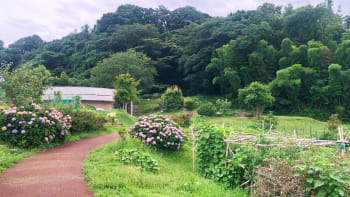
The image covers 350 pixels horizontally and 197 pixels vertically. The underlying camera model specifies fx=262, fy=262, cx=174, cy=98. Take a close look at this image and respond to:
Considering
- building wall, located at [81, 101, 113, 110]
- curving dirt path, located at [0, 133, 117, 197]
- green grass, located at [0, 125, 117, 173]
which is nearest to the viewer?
curving dirt path, located at [0, 133, 117, 197]

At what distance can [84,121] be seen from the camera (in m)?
9.72

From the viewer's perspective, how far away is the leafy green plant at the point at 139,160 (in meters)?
5.41

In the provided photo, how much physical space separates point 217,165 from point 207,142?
60cm

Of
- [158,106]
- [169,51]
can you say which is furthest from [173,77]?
[158,106]

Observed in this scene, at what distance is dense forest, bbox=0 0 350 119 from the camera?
25.0 metres

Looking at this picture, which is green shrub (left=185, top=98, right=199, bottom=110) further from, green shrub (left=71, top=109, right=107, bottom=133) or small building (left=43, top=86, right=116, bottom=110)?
green shrub (left=71, top=109, right=107, bottom=133)

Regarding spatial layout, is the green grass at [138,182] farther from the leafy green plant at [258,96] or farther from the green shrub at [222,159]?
the leafy green plant at [258,96]

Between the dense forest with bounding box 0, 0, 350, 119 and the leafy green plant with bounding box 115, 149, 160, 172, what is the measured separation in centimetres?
1481

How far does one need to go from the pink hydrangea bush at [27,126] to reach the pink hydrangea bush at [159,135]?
2.35 metres

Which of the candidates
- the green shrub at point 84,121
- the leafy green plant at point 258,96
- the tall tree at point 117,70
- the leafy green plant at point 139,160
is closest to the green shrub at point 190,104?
the leafy green plant at point 258,96

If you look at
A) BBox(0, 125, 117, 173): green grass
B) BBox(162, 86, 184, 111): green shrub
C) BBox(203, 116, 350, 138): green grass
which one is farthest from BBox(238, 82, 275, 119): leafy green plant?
BBox(0, 125, 117, 173): green grass

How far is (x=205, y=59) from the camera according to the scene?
35906 millimetres

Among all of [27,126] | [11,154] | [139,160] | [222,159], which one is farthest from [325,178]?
[27,126]

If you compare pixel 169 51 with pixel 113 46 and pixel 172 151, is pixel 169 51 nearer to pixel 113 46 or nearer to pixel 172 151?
pixel 113 46
